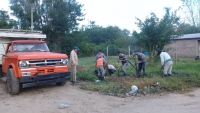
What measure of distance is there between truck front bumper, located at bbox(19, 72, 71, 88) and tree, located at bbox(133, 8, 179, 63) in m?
8.10

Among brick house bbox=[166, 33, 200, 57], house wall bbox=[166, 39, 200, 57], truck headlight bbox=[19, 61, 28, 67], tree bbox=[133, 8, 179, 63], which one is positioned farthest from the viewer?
house wall bbox=[166, 39, 200, 57]

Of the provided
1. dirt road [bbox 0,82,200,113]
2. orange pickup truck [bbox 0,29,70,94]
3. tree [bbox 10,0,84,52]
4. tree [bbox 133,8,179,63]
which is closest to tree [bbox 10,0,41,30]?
tree [bbox 10,0,84,52]

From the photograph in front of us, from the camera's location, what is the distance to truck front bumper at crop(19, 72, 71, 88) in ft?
22.9

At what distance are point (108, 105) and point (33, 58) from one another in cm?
307

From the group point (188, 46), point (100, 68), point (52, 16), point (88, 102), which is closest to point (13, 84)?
point (88, 102)

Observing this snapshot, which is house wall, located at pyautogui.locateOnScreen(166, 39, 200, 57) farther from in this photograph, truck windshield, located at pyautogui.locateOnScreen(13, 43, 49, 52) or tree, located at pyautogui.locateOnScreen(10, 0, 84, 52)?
truck windshield, located at pyautogui.locateOnScreen(13, 43, 49, 52)

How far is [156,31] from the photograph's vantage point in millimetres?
13891

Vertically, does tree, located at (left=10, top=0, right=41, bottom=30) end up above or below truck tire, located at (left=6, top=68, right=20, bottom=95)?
above

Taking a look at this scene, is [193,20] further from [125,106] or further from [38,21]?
[125,106]

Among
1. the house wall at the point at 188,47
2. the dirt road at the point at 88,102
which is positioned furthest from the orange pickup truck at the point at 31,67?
the house wall at the point at 188,47

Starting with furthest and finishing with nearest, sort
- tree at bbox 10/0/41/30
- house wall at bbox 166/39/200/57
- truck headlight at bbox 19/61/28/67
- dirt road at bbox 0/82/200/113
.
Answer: tree at bbox 10/0/41/30 < house wall at bbox 166/39/200/57 < truck headlight at bbox 19/61/28/67 < dirt road at bbox 0/82/200/113

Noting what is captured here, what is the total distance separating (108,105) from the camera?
640cm

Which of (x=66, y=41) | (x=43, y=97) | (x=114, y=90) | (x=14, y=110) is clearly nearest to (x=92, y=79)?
(x=114, y=90)

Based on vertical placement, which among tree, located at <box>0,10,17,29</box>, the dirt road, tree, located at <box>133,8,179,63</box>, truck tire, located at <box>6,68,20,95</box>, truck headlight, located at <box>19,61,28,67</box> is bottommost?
the dirt road
